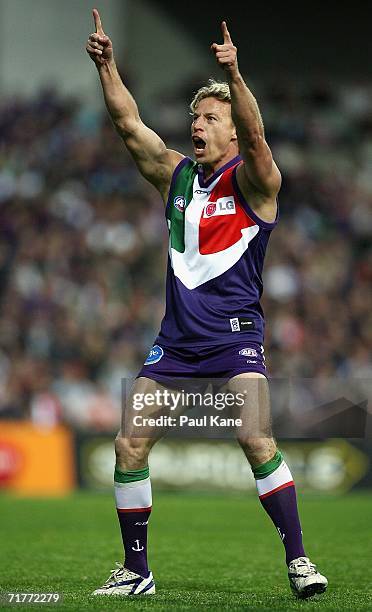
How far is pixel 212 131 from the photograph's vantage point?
6.45 m

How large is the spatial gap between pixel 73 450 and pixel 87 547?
21.0 ft

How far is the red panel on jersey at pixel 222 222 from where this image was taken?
6324 millimetres

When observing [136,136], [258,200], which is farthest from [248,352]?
[136,136]

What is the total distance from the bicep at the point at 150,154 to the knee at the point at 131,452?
4.91ft

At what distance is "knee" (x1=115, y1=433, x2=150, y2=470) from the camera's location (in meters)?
6.32

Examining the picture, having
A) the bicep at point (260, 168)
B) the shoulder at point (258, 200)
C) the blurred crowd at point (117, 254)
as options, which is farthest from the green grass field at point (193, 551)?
the blurred crowd at point (117, 254)

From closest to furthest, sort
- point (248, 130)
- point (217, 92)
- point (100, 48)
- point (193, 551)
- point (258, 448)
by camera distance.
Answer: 1. point (248, 130)
2. point (258, 448)
3. point (217, 92)
4. point (100, 48)
5. point (193, 551)

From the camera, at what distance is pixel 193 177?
21.7 feet

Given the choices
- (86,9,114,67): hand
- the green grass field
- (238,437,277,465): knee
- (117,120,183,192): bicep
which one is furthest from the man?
(86,9,114,67): hand

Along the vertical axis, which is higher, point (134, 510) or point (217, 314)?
point (217, 314)

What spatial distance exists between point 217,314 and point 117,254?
40.4ft

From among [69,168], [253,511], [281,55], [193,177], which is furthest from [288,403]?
[281,55]

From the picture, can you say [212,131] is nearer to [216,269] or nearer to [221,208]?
[221,208]

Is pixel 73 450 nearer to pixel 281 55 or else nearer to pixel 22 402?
pixel 22 402
